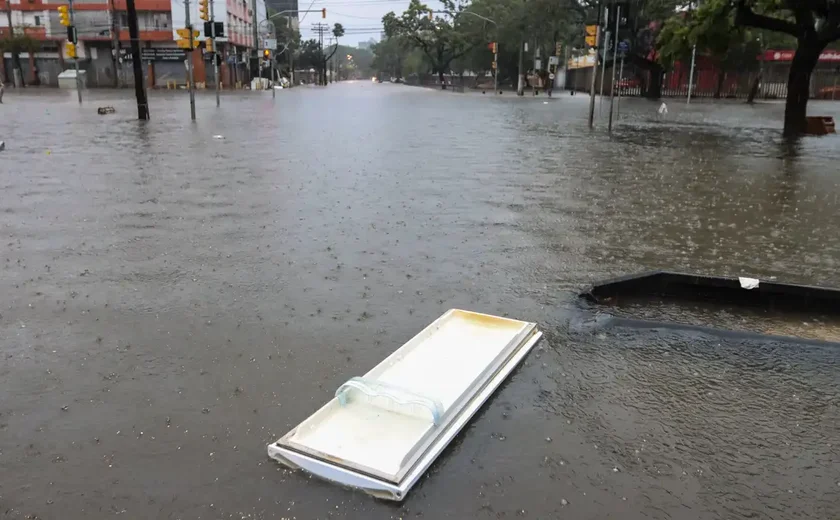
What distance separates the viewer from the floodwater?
10.7 ft

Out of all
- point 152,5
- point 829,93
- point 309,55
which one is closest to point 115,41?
point 152,5

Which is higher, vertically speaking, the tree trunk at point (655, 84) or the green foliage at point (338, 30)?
the green foliage at point (338, 30)

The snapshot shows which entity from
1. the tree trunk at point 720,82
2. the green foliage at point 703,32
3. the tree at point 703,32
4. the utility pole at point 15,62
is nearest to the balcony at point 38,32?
the utility pole at point 15,62

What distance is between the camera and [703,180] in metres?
12.2

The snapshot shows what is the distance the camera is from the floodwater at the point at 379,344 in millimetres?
3256

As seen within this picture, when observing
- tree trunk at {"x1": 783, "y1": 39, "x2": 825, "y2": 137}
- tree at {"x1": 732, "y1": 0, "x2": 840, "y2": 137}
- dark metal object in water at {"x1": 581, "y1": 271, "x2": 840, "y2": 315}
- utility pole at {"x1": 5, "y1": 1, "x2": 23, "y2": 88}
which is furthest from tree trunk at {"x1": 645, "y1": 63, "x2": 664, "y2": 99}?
utility pole at {"x1": 5, "y1": 1, "x2": 23, "y2": 88}

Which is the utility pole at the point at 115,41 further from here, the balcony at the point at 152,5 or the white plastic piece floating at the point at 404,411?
the white plastic piece floating at the point at 404,411

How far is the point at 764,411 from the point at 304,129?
64.6 feet

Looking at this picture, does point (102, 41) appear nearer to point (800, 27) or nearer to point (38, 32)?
point (38, 32)

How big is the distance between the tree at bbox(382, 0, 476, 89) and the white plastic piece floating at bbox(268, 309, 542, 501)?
89894mm

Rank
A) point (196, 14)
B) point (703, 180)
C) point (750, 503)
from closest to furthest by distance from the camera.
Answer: point (750, 503) < point (703, 180) < point (196, 14)

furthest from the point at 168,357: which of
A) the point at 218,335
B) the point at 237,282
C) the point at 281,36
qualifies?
the point at 281,36

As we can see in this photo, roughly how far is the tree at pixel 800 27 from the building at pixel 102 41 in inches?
2238

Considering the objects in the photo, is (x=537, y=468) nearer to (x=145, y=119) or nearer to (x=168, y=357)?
(x=168, y=357)
